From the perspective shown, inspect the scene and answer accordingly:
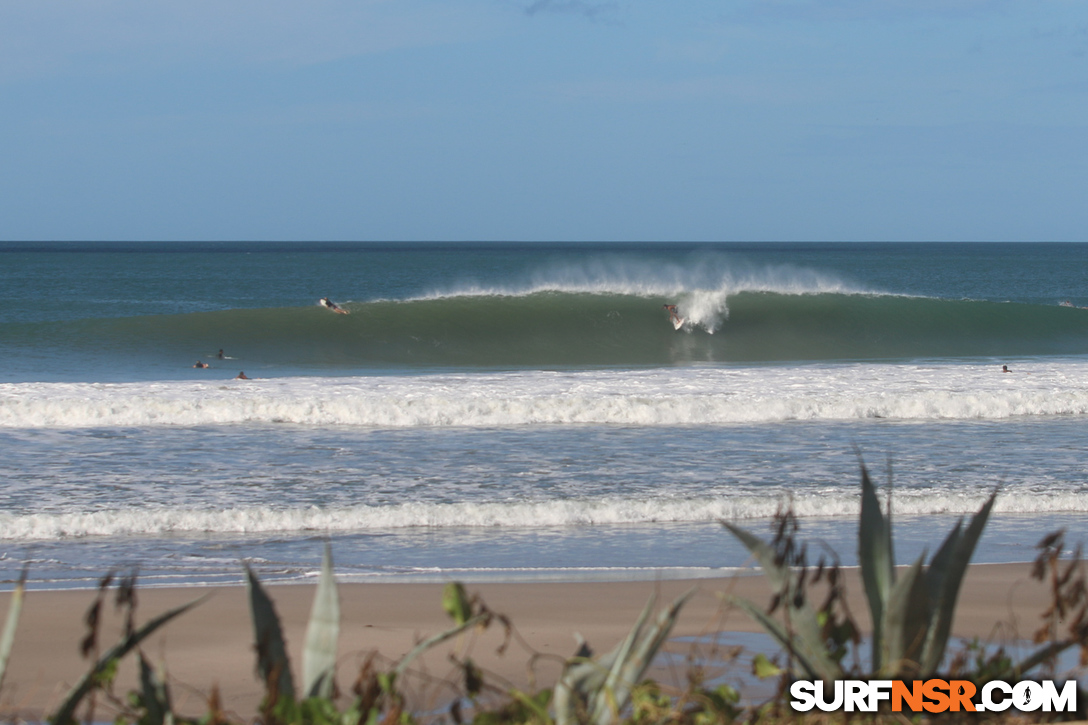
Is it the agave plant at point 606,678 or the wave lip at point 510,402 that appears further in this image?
the wave lip at point 510,402

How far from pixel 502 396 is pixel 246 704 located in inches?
319

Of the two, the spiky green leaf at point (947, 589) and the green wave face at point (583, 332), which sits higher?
the green wave face at point (583, 332)

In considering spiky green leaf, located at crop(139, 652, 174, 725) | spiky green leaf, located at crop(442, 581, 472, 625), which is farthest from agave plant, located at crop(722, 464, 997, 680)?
spiky green leaf, located at crop(139, 652, 174, 725)

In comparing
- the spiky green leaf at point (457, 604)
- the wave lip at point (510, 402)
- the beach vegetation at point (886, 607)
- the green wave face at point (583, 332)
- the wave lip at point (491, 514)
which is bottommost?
the spiky green leaf at point (457, 604)

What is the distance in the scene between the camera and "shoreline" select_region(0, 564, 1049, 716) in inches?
135

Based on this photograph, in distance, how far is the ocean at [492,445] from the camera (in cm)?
570

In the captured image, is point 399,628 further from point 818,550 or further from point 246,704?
point 818,550

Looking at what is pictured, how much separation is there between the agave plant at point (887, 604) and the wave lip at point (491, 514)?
3822 millimetres

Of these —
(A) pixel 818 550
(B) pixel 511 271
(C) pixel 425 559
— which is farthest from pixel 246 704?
→ (B) pixel 511 271

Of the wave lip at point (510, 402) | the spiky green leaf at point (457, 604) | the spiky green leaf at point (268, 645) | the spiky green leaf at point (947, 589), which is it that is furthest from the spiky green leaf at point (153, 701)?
the wave lip at point (510, 402)

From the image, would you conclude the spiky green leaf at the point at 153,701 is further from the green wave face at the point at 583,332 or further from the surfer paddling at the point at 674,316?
the surfer paddling at the point at 674,316

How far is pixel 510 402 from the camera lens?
10812 millimetres

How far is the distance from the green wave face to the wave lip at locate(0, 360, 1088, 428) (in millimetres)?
6499

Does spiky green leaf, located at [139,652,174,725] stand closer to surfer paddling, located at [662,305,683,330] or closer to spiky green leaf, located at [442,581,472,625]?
spiky green leaf, located at [442,581,472,625]
